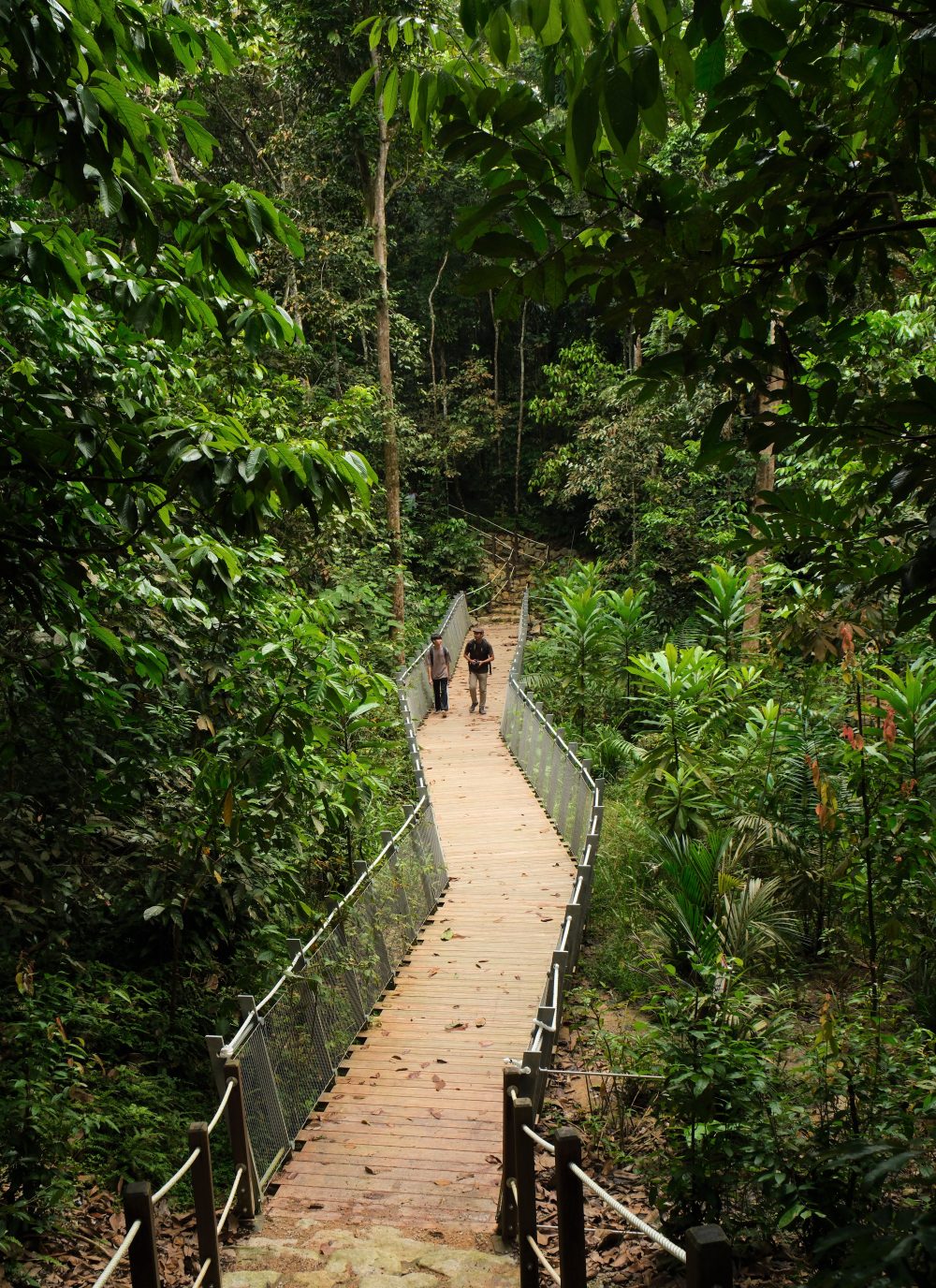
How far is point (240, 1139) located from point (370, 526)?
793 centimetres

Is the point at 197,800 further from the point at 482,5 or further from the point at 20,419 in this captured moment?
the point at 482,5

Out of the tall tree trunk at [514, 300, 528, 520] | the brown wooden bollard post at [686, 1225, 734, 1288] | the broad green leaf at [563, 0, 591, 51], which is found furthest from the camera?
the tall tree trunk at [514, 300, 528, 520]

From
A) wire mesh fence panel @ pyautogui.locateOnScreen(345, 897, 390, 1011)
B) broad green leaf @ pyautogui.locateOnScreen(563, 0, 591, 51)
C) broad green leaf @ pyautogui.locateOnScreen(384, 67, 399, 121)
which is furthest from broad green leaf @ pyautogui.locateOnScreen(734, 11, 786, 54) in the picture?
wire mesh fence panel @ pyautogui.locateOnScreen(345, 897, 390, 1011)

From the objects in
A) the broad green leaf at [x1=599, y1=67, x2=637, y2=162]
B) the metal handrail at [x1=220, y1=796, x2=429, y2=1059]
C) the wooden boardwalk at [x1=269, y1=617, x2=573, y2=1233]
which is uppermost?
the broad green leaf at [x1=599, y1=67, x2=637, y2=162]

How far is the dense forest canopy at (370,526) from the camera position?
2.27m

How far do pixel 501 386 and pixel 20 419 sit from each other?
33763 mm

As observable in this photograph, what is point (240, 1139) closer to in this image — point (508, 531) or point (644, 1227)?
point (644, 1227)

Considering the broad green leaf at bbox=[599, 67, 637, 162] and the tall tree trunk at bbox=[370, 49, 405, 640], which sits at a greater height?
the tall tree trunk at bbox=[370, 49, 405, 640]

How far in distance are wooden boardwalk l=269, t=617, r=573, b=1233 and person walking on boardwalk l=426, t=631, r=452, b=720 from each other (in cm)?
543

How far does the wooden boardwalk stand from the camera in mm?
5941

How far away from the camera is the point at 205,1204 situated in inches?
188

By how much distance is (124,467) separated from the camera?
12.5 feet

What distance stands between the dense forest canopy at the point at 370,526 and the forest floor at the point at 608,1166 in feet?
0.96

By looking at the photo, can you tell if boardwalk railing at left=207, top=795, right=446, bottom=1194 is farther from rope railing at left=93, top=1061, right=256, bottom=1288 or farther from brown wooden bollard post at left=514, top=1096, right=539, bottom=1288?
brown wooden bollard post at left=514, top=1096, right=539, bottom=1288
